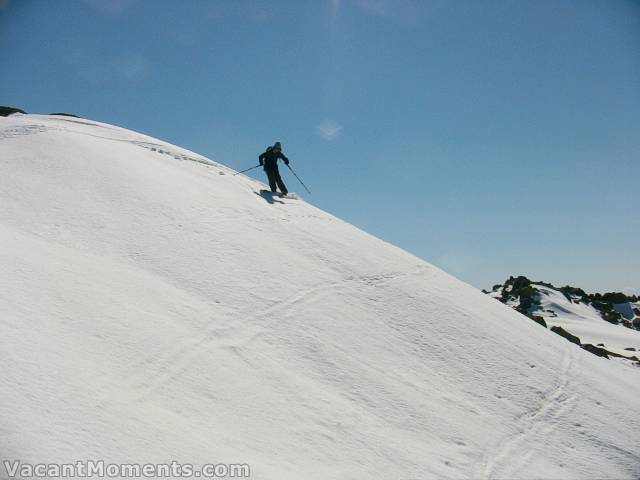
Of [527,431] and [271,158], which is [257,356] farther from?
[271,158]

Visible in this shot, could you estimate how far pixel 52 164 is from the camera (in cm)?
940

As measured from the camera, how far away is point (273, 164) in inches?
497

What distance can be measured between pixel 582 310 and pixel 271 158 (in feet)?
60.8

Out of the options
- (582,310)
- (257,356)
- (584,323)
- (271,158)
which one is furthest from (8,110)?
(582,310)

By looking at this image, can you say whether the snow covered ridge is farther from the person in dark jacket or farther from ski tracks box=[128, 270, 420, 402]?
ski tracks box=[128, 270, 420, 402]

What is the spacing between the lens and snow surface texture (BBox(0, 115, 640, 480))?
3621 millimetres

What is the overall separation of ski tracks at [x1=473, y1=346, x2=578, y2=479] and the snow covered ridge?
Answer: 949 centimetres

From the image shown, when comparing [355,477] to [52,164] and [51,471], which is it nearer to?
[51,471]

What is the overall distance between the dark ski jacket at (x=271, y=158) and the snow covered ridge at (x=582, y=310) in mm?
10992

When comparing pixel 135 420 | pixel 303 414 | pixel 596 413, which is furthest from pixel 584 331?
pixel 135 420

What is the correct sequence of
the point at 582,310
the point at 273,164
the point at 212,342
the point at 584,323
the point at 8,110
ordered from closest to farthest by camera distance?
the point at 212,342 < the point at 273,164 < the point at 8,110 < the point at 584,323 < the point at 582,310

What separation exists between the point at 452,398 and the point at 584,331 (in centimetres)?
1489

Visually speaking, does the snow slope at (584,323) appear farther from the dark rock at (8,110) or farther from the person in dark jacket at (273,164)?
the dark rock at (8,110)

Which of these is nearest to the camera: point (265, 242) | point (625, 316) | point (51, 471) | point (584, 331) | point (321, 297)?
point (51, 471)
